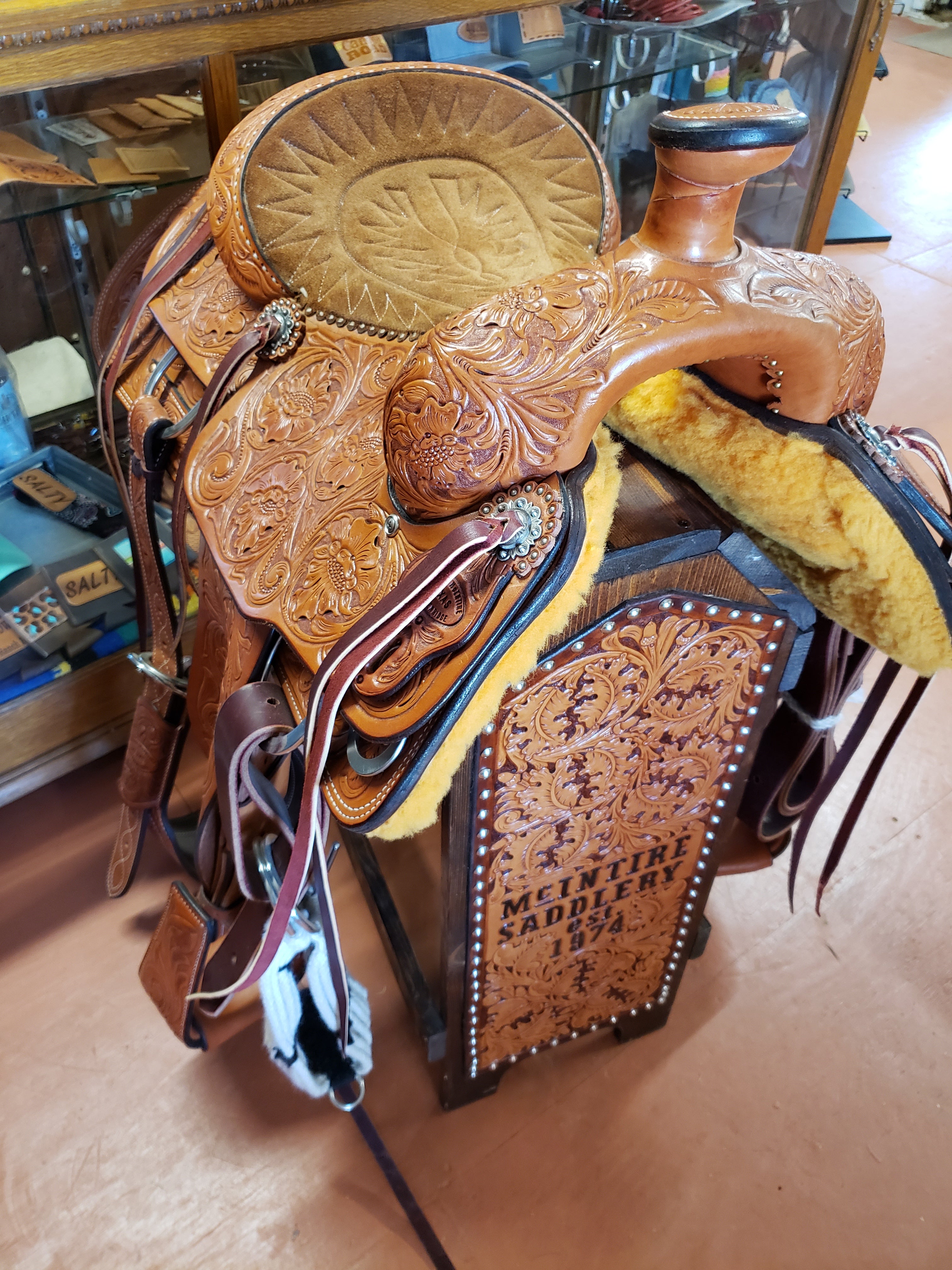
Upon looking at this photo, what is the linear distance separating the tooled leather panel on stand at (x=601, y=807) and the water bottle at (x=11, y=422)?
114cm

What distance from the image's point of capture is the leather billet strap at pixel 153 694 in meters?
1.11

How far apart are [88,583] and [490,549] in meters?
1.13

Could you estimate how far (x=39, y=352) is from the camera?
1.58 metres

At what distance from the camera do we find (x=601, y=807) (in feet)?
3.02

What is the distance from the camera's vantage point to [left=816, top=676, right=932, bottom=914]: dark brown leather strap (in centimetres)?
90

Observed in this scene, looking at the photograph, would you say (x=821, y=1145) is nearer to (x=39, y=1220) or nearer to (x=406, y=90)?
(x=39, y=1220)

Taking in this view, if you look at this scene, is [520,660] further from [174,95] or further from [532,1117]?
[174,95]

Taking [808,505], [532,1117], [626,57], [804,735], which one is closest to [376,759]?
[808,505]

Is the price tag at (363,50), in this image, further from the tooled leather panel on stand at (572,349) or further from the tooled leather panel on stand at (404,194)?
the tooled leather panel on stand at (572,349)

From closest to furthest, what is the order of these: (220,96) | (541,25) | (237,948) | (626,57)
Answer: (237,948)
(220,96)
(541,25)
(626,57)

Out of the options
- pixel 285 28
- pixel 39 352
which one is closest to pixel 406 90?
pixel 285 28

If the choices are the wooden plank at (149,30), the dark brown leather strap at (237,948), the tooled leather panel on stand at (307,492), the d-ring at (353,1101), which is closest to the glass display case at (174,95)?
the wooden plank at (149,30)

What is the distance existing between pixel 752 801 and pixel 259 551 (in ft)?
2.36

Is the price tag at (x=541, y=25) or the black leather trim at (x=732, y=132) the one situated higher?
the black leather trim at (x=732, y=132)
